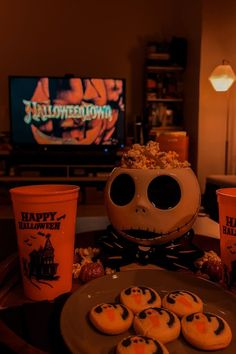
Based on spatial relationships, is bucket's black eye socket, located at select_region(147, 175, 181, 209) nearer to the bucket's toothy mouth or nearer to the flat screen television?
the bucket's toothy mouth

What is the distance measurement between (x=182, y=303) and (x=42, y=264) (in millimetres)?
191

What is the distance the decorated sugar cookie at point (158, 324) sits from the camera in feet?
1.18

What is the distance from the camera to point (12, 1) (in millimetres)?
3779

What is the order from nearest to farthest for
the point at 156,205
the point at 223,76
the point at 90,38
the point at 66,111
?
the point at 156,205 < the point at 223,76 < the point at 66,111 < the point at 90,38

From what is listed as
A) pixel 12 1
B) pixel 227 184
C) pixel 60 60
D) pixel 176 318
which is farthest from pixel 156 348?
pixel 12 1

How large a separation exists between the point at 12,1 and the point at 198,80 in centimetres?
227

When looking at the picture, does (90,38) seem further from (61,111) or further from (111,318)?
(111,318)

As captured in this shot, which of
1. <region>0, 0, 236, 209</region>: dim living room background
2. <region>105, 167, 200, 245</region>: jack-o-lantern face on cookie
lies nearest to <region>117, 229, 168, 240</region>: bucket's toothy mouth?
<region>105, 167, 200, 245</region>: jack-o-lantern face on cookie

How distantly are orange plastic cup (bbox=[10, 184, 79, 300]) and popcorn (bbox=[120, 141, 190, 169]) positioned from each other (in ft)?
0.58

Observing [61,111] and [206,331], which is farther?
[61,111]

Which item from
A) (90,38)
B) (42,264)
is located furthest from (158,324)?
(90,38)

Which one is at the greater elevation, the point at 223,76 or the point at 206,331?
the point at 223,76

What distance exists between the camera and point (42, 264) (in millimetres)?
458

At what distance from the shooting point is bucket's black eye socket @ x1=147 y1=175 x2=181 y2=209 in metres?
0.57
